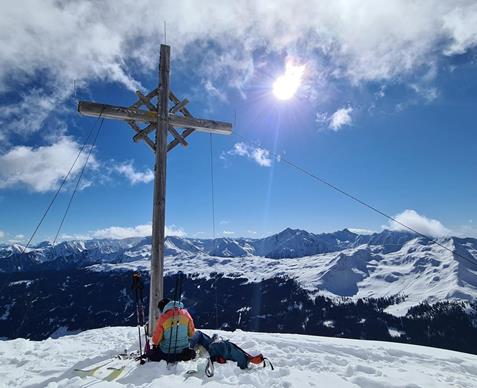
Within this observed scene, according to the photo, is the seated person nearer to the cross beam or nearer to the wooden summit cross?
the wooden summit cross

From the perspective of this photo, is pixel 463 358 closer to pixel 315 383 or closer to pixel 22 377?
pixel 315 383

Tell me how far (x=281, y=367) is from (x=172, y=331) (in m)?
2.55

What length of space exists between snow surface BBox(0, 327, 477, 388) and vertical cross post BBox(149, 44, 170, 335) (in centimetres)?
165

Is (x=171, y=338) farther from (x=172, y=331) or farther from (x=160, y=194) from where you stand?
(x=160, y=194)

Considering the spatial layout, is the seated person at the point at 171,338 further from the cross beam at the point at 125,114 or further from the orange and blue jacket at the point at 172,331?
the cross beam at the point at 125,114

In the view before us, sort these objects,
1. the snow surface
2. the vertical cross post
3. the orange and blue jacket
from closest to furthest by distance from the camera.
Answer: the snow surface → the orange and blue jacket → the vertical cross post

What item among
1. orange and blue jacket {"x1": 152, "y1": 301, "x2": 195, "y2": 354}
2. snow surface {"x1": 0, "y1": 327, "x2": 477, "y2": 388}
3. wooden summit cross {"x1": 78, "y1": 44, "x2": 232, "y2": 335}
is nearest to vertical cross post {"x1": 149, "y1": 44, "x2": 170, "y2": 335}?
wooden summit cross {"x1": 78, "y1": 44, "x2": 232, "y2": 335}

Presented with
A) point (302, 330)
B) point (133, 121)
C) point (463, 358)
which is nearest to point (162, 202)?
point (133, 121)

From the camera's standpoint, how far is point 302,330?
188625 mm

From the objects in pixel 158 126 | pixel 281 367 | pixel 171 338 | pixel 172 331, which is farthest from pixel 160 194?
pixel 281 367

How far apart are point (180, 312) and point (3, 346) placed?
6507mm

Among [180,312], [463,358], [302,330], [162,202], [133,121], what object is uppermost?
[133,121]

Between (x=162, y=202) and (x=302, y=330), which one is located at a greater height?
(x=162, y=202)

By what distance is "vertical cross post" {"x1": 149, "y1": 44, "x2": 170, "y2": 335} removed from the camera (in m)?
9.30
